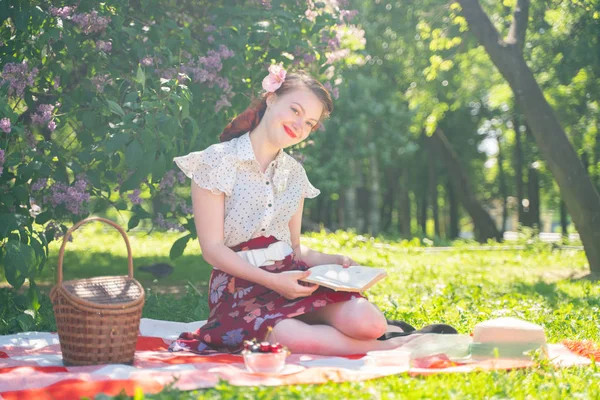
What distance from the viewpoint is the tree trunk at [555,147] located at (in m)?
8.30

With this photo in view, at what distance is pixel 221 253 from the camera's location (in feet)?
12.8

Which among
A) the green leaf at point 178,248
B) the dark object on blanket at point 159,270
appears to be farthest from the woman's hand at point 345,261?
the dark object on blanket at point 159,270

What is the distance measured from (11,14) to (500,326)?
12.1 ft

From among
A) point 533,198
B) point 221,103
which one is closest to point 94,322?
point 221,103

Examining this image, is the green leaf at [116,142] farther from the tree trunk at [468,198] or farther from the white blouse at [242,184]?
the tree trunk at [468,198]

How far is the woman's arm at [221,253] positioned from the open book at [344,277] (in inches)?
3.1

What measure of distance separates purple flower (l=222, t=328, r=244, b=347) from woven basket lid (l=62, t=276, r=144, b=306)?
50 cm

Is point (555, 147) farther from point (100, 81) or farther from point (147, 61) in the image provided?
point (100, 81)

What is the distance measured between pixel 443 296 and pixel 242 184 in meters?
2.88

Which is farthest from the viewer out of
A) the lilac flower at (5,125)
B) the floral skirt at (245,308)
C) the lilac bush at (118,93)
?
the lilac bush at (118,93)

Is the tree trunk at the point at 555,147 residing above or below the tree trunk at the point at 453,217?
above

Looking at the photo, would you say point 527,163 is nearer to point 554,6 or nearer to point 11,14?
point 554,6

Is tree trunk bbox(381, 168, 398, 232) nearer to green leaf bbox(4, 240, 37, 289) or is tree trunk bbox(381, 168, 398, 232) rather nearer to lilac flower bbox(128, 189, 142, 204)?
lilac flower bbox(128, 189, 142, 204)

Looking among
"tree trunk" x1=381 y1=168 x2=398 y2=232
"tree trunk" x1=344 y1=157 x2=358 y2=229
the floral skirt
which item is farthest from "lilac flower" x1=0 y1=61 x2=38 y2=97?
"tree trunk" x1=381 y1=168 x2=398 y2=232
